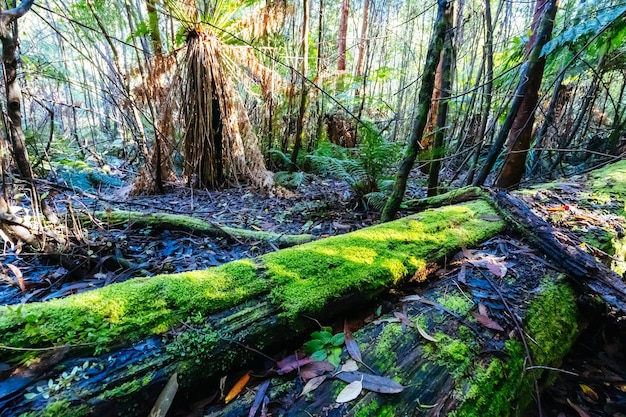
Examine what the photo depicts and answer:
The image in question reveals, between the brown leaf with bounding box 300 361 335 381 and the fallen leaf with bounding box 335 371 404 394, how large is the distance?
58 millimetres

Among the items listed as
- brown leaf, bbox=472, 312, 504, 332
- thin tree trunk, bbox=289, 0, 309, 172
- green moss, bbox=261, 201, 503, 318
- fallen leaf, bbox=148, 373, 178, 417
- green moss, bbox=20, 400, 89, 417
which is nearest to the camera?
green moss, bbox=20, 400, 89, 417

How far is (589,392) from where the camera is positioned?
148cm

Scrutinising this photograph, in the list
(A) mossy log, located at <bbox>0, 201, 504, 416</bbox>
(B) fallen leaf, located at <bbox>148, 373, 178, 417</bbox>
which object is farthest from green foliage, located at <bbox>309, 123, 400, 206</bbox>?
(B) fallen leaf, located at <bbox>148, 373, 178, 417</bbox>

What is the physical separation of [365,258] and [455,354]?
27.1 inches

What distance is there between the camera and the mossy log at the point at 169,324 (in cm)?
102

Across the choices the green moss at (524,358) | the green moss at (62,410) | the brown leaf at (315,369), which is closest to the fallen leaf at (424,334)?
the green moss at (524,358)

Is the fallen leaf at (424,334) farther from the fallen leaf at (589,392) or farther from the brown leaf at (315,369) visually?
the fallen leaf at (589,392)

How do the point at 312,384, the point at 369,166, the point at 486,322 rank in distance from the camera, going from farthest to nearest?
the point at 369,166 < the point at 486,322 < the point at 312,384

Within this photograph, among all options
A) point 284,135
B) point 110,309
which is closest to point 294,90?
point 284,135

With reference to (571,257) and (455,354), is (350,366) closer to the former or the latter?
(455,354)

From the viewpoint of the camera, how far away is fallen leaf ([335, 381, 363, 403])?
1.10m

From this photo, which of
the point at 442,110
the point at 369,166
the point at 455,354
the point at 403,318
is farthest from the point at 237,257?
the point at 442,110

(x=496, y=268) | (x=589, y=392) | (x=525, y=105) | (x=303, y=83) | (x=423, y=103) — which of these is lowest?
(x=589, y=392)

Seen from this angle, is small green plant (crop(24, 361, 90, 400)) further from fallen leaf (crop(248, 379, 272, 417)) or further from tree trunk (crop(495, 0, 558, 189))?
tree trunk (crop(495, 0, 558, 189))
